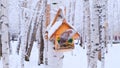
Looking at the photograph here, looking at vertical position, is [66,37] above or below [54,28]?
below

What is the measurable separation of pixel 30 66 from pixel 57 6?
11.7 metres

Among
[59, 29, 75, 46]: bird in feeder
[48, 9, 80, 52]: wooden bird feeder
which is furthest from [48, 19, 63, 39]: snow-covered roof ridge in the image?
[59, 29, 75, 46]: bird in feeder

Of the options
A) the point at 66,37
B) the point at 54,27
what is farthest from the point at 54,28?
the point at 66,37

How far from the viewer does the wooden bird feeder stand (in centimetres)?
465

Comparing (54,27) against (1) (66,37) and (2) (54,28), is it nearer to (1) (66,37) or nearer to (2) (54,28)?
(2) (54,28)

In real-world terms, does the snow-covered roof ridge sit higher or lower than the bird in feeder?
higher

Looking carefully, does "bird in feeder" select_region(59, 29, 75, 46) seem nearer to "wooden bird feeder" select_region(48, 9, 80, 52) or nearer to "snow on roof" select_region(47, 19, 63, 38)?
"wooden bird feeder" select_region(48, 9, 80, 52)

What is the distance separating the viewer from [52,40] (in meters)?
4.73

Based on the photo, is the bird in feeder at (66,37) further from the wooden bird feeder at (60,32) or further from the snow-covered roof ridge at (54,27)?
the snow-covered roof ridge at (54,27)

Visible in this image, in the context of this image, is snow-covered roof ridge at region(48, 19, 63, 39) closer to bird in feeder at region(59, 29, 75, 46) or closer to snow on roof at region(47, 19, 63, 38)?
snow on roof at region(47, 19, 63, 38)

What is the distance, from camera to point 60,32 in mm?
4672

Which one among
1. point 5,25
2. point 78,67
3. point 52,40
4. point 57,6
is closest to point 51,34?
point 52,40

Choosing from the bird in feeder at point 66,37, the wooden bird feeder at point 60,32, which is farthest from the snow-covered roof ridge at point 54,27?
the bird in feeder at point 66,37

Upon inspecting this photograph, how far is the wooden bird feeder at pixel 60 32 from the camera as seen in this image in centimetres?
465
